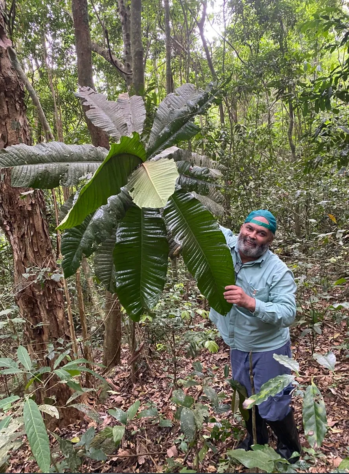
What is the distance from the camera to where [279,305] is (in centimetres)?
197

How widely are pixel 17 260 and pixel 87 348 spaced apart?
1211mm

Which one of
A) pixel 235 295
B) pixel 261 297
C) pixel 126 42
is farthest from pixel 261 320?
pixel 126 42

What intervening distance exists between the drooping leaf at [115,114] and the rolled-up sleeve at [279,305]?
1.32 m

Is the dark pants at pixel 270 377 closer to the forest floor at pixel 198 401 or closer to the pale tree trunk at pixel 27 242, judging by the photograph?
the forest floor at pixel 198 401

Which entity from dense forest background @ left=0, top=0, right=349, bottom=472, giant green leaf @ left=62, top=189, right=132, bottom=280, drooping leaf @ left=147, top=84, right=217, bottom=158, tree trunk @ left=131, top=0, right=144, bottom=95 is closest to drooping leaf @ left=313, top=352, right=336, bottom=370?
dense forest background @ left=0, top=0, right=349, bottom=472

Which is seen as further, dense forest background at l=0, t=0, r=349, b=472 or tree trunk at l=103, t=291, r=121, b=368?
tree trunk at l=103, t=291, r=121, b=368

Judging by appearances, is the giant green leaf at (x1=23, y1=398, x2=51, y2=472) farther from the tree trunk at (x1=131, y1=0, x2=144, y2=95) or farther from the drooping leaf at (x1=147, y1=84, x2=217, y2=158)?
the tree trunk at (x1=131, y1=0, x2=144, y2=95)

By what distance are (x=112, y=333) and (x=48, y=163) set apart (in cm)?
262

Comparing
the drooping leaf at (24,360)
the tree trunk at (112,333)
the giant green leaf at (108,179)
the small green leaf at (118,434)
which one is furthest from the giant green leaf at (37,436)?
the tree trunk at (112,333)

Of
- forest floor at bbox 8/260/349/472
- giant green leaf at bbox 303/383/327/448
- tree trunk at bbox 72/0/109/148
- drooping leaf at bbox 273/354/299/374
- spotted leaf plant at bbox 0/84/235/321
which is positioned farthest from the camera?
tree trunk at bbox 72/0/109/148

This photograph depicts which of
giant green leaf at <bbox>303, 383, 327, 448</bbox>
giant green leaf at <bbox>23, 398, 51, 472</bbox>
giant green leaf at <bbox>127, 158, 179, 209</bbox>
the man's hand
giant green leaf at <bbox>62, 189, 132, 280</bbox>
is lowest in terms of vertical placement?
giant green leaf at <bbox>23, 398, 51, 472</bbox>

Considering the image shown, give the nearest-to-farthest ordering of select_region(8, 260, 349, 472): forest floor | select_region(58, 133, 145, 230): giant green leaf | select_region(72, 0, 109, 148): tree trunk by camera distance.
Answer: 1. select_region(58, 133, 145, 230): giant green leaf
2. select_region(8, 260, 349, 472): forest floor
3. select_region(72, 0, 109, 148): tree trunk

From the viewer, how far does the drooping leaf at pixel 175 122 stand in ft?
6.06

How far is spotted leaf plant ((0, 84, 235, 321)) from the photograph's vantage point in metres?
1.59
